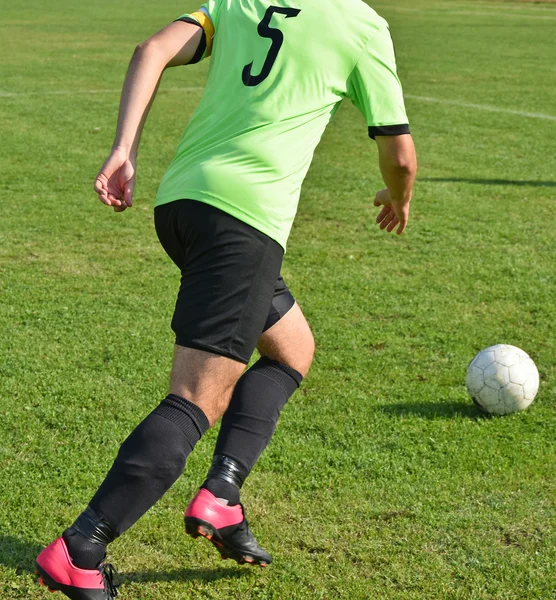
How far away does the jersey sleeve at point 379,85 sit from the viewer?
2.79 metres

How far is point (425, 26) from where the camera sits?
1241 inches

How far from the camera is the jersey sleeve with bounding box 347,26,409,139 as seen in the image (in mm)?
2789

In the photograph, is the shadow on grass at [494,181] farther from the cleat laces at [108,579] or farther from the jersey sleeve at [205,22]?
the cleat laces at [108,579]

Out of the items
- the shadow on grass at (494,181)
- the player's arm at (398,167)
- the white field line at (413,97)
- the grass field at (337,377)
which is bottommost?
the white field line at (413,97)

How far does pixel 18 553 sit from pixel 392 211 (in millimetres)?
1746

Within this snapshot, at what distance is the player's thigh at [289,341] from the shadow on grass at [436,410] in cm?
126

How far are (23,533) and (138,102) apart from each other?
1.64m

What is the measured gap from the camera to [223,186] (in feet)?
8.94

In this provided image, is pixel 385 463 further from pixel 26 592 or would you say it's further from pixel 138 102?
pixel 138 102

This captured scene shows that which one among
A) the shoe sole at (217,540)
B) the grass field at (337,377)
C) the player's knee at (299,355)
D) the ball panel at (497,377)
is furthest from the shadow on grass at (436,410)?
the shoe sole at (217,540)

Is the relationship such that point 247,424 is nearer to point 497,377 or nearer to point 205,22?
point 205,22

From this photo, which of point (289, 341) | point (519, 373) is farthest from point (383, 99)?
point (519, 373)

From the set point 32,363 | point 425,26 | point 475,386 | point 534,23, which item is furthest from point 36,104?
point 534,23

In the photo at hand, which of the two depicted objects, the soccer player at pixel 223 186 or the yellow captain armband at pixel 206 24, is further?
the yellow captain armband at pixel 206 24
